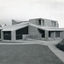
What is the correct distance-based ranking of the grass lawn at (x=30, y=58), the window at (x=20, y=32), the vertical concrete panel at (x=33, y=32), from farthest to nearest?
the vertical concrete panel at (x=33, y=32), the window at (x=20, y=32), the grass lawn at (x=30, y=58)

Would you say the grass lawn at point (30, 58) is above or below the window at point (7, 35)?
below

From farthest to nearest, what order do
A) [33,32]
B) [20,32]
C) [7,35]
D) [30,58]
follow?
[33,32] → [20,32] → [7,35] → [30,58]

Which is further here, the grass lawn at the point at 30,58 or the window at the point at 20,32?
the window at the point at 20,32

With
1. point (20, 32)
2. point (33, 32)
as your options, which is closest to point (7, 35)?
point (20, 32)

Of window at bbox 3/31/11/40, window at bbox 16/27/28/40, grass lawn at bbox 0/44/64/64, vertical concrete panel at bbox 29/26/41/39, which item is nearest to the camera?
grass lawn at bbox 0/44/64/64

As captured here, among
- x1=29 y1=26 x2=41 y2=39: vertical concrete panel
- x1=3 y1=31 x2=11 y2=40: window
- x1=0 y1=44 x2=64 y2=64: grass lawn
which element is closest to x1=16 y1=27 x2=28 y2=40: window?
x1=29 y1=26 x2=41 y2=39: vertical concrete panel

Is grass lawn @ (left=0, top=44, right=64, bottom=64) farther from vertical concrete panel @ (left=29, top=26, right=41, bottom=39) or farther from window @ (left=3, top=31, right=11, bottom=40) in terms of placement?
vertical concrete panel @ (left=29, top=26, right=41, bottom=39)

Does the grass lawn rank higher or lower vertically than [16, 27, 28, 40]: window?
lower

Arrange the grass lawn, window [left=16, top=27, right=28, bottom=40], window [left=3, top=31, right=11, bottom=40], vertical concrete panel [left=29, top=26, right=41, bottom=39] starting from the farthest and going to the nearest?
vertical concrete panel [left=29, top=26, right=41, bottom=39], window [left=16, top=27, right=28, bottom=40], window [left=3, top=31, right=11, bottom=40], the grass lawn

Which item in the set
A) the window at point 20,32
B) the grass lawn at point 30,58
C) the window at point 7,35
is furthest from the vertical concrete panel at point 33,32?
the grass lawn at point 30,58

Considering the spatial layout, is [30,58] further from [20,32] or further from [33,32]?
[33,32]

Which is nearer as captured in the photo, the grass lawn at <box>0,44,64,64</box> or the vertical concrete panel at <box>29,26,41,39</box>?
the grass lawn at <box>0,44,64,64</box>

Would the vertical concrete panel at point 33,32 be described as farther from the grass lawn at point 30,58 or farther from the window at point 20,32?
the grass lawn at point 30,58

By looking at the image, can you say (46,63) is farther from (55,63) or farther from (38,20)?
(38,20)
